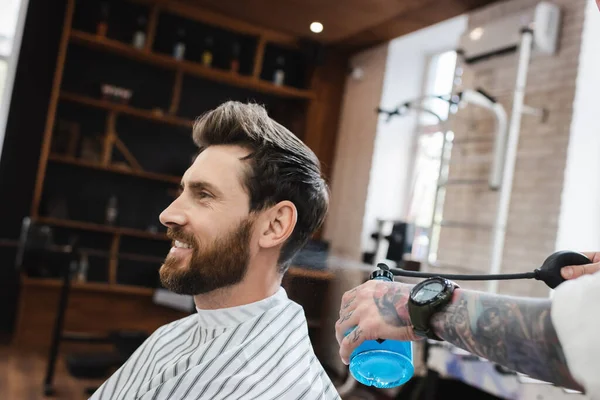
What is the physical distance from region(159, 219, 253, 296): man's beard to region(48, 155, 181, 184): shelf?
13.2ft

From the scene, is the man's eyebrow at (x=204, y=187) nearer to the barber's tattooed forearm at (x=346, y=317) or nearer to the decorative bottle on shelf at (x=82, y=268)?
the barber's tattooed forearm at (x=346, y=317)

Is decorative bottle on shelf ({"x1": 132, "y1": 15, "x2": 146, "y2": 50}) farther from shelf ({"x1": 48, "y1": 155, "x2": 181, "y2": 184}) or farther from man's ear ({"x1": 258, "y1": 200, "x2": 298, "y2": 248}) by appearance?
man's ear ({"x1": 258, "y1": 200, "x2": 298, "y2": 248})

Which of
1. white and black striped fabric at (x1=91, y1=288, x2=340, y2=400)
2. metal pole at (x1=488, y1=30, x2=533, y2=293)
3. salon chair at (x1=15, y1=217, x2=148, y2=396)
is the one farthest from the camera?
metal pole at (x1=488, y1=30, x2=533, y2=293)

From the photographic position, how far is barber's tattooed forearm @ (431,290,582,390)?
74cm

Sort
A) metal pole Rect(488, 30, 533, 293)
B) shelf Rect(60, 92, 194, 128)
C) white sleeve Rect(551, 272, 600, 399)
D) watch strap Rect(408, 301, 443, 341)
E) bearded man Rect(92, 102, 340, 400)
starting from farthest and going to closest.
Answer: shelf Rect(60, 92, 194, 128) < metal pole Rect(488, 30, 533, 293) < bearded man Rect(92, 102, 340, 400) < watch strap Rect(408, 301, 443, 341) < white sleeve Rect(551, 272, 600, 399)

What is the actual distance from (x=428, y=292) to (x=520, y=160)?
11.9ft

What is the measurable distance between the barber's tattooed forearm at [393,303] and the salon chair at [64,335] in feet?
11.0

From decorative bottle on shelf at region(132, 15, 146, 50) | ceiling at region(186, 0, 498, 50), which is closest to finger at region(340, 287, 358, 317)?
ceiling at region(186, 0, 498, 50)

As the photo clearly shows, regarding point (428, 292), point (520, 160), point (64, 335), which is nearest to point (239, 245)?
point (428, 292)

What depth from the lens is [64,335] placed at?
4.32m

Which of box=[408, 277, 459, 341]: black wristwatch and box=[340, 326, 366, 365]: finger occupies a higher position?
box=[408, 277, 459, 341]: black wristwatch

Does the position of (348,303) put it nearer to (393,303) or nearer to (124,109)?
(393,303)

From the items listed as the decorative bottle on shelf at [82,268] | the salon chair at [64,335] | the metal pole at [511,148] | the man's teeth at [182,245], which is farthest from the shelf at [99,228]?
the man's teeth at [182,245]

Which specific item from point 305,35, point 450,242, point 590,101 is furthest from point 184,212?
point 305,35
